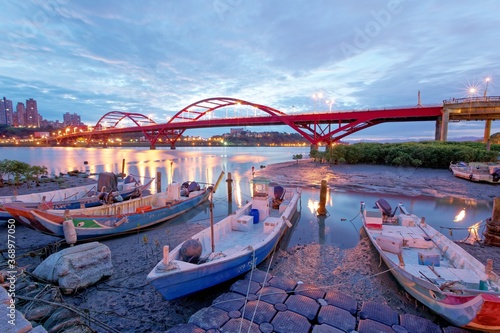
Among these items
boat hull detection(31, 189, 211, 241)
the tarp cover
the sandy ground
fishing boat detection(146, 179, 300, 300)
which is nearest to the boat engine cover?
fishing boat detection(146, 179, 300, 300)

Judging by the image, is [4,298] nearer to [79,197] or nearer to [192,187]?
Answer: [79,197]

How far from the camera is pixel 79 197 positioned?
13.6 m

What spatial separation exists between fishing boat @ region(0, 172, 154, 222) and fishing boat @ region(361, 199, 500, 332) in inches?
440

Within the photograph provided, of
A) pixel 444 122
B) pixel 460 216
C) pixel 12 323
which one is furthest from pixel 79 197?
pixel 444 122

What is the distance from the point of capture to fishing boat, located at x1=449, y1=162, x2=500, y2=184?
20.8 m

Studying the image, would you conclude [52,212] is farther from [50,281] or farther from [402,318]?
[402,318]

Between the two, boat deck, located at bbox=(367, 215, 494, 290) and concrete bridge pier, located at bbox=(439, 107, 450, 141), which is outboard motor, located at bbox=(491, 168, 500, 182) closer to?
concrete bridge pier, located at bbox=(439, 107, 450, 141)

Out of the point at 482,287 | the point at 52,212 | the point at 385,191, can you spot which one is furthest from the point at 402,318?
the point at 385,191

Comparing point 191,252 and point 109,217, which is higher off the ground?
point 191,252

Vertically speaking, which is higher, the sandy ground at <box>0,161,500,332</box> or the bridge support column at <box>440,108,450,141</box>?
the bridge support column at <box>440,108,450,141</box>

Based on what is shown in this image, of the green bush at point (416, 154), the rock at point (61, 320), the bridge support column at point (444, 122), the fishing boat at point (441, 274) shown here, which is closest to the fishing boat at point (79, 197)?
the rock at point (61, 320)

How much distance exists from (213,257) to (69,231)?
539 centimetres

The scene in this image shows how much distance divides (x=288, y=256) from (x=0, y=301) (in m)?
7.07

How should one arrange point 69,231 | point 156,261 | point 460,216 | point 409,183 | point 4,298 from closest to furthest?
point 4,298 < point 156,261 < point 69,231 < point 460,216 < point 409,183
